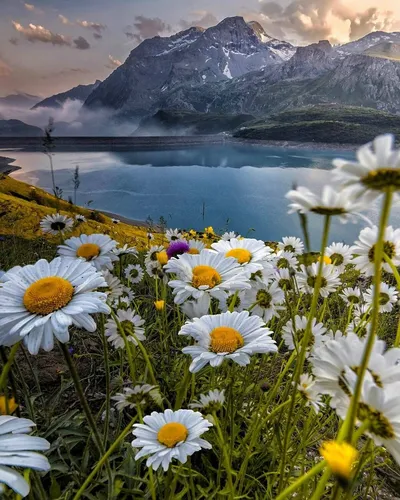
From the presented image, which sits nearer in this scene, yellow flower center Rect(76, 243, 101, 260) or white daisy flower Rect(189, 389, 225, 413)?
white daisy flower Rect(189, 389, 225, 413)

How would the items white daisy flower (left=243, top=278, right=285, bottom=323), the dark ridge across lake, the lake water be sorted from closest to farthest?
white daisy flower (left=243, top=278, right=285, bottom=323), the lake water, the dark ridge across lake

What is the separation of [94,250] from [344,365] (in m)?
0.71

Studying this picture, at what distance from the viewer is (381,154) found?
26 centimetres

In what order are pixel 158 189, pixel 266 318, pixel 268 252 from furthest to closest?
pixel 158 189, pixel 266 318, pixel 268 252

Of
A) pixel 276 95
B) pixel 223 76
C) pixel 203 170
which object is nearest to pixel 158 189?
pixel 203 170

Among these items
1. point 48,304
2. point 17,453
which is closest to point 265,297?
point 48,304

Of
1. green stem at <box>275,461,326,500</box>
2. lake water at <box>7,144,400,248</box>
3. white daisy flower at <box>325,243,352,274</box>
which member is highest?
green stem at <box>275,461,326,500</box>

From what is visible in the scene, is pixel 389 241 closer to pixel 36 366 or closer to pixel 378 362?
pixel 378 362

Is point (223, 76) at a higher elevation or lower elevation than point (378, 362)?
higher

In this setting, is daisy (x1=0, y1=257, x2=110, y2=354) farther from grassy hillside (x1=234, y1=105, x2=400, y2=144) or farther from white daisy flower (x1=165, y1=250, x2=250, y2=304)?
grassy hillside (x1=234, y1=105, x2=400, y2=144)

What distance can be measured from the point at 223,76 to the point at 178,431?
169140mm

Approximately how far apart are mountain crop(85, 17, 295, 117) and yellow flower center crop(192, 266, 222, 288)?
146170 millimetres

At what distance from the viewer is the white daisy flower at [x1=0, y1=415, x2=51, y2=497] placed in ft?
1.12

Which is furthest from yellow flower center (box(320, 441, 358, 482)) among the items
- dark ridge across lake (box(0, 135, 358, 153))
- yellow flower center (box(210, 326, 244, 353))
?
dark ridge across lake (box(0, 135, 358, 153))
